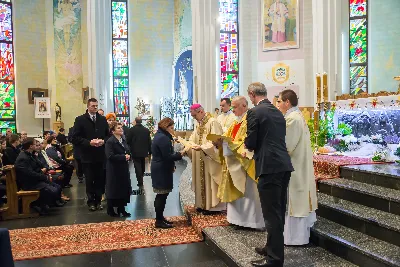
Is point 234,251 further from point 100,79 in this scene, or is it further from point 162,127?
point 100,79

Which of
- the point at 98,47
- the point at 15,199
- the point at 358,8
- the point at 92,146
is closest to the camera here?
the point at 15,199

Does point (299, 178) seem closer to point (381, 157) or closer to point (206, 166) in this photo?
point (206, 166)

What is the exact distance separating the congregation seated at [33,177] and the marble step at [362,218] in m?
4.79

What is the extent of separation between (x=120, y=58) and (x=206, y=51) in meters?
7.13

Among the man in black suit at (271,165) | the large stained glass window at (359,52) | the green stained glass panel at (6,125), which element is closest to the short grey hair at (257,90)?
the man in black suit at (271,165)

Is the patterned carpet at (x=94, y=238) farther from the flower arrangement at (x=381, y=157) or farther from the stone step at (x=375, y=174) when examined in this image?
the flower arrangement at (x=381, y=157)

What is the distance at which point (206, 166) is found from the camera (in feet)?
20.0

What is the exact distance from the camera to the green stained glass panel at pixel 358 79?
13.9m

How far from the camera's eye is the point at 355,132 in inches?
345

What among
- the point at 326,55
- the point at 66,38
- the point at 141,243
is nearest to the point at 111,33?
the point at 66,38

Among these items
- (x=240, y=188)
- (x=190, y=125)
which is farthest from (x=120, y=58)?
(x=240, y=188)

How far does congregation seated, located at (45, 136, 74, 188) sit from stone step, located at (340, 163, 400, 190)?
6332 mm

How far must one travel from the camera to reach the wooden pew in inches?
270

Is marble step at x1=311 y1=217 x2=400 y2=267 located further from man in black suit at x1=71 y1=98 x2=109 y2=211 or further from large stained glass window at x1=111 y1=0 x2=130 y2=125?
large stained glass window at x1=111 y1=0 x2=130 y2=125
